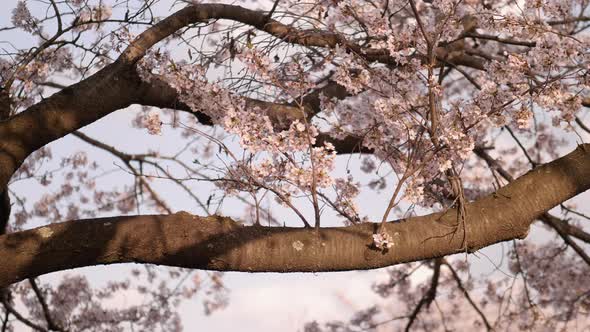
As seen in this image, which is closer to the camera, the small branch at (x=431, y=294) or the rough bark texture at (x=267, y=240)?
the rough bark texture at (x=267, y=240)

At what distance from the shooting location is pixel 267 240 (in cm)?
309

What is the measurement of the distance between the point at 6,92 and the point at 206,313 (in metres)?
5.64

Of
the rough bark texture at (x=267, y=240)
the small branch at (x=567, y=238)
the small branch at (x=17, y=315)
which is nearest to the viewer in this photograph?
the rough bark texture at (x=267, y=240)

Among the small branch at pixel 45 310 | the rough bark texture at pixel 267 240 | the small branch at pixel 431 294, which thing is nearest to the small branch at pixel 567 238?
the small branch at pixel 431 294

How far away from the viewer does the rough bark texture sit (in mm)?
2957

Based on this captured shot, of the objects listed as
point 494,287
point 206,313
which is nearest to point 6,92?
point 206,313

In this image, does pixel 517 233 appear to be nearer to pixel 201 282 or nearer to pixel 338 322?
pixel 338 322

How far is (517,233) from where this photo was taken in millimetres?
3377

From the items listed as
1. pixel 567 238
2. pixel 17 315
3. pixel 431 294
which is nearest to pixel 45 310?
pixel 17 315

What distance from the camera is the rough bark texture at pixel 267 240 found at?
9.70 feet

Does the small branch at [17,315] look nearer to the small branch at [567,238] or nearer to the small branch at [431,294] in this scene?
the small branch at [431,294]

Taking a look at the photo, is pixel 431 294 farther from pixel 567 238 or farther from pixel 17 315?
pixel 17 315

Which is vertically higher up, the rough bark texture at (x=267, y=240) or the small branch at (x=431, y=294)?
the small branch at (x=431, y=294)

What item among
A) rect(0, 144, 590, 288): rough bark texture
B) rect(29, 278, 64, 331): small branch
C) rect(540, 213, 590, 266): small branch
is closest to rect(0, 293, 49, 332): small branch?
rect(29, 278, 64, 331): small branch
